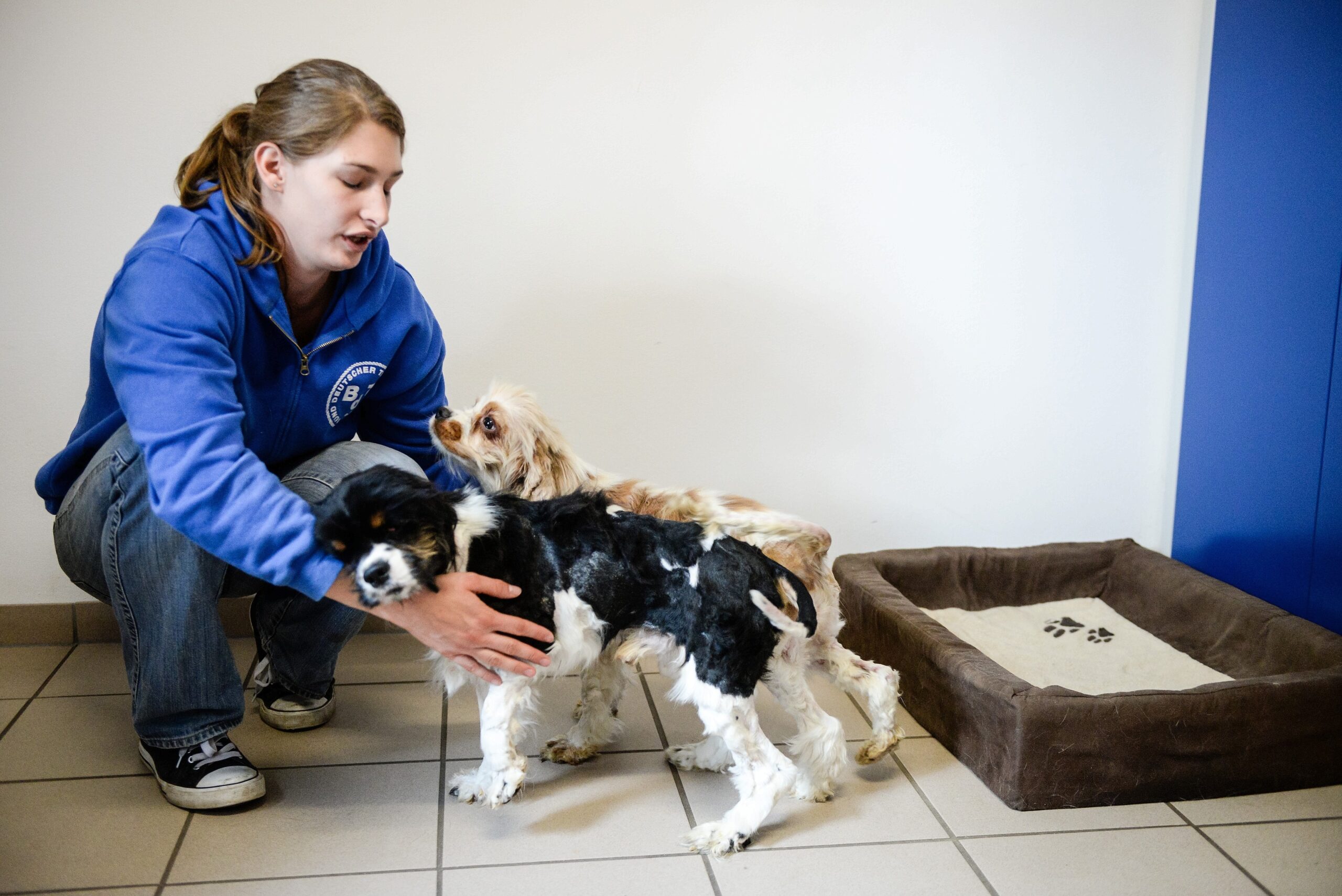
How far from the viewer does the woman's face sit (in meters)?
1.78

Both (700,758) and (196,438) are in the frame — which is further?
(700,758)

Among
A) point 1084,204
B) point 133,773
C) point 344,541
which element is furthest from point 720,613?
point 1084,204

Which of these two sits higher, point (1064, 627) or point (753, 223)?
point (753, 223)

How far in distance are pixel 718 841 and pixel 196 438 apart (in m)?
1.13

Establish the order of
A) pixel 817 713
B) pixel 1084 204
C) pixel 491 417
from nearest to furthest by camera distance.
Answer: pixel 817 713 < pixel 491 417 < pixel 1084 204

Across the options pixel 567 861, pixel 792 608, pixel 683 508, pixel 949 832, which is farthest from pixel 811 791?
pixel 683 508

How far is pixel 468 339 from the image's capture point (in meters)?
2.85

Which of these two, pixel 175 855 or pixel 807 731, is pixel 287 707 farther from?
pixel 807 731

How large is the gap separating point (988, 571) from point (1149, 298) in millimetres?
973

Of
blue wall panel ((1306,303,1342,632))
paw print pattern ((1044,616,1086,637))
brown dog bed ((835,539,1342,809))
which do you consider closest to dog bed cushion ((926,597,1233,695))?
paw print pattern ((1044,616,1086,637))

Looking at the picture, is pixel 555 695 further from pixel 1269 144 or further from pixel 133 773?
pixel 1269 144

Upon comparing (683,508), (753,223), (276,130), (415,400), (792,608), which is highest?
(276,130)

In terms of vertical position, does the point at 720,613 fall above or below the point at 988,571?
above

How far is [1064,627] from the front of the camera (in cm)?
289
